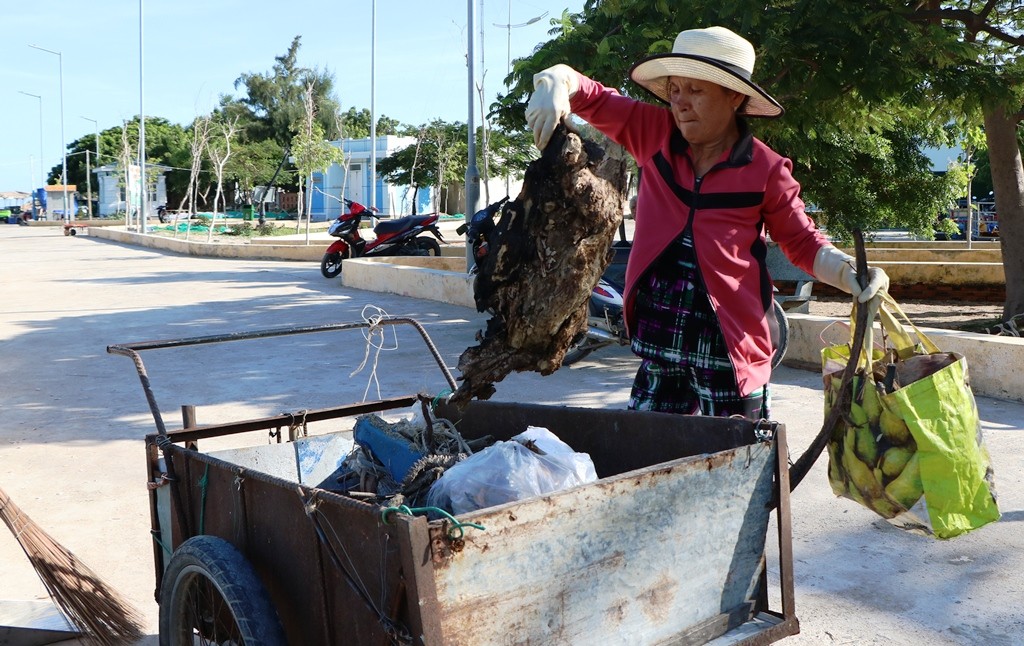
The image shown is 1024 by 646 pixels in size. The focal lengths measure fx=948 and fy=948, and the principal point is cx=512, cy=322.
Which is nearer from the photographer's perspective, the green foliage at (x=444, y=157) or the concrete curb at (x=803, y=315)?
the concrete curb at (x=803, y=315)

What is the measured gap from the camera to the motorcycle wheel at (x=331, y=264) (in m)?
16.1

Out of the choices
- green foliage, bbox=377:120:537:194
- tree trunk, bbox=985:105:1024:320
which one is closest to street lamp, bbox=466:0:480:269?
tree trunk, bbox=985:105:1024:320

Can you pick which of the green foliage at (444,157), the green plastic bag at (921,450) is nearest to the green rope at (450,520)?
the green plastic bag at (921,450)

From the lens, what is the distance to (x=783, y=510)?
2.25 metres

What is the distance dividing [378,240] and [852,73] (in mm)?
11230

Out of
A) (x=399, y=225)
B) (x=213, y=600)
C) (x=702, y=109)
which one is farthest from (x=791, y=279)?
(x=399, y=225)

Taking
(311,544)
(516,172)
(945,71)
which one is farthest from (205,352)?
(516,172)

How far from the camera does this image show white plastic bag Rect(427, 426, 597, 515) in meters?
2.23

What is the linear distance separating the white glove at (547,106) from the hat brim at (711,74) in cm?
34

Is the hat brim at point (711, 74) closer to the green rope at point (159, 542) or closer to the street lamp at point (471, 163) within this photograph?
the green rope at point (159, 542)

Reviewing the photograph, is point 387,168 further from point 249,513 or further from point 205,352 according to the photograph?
point 249,513

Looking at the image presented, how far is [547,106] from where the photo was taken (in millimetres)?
2420

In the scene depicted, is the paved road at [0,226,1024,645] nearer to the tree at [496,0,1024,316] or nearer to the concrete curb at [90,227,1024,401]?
the concrete curb at [90,227,1024,401]

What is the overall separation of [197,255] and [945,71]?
67.2 ft
